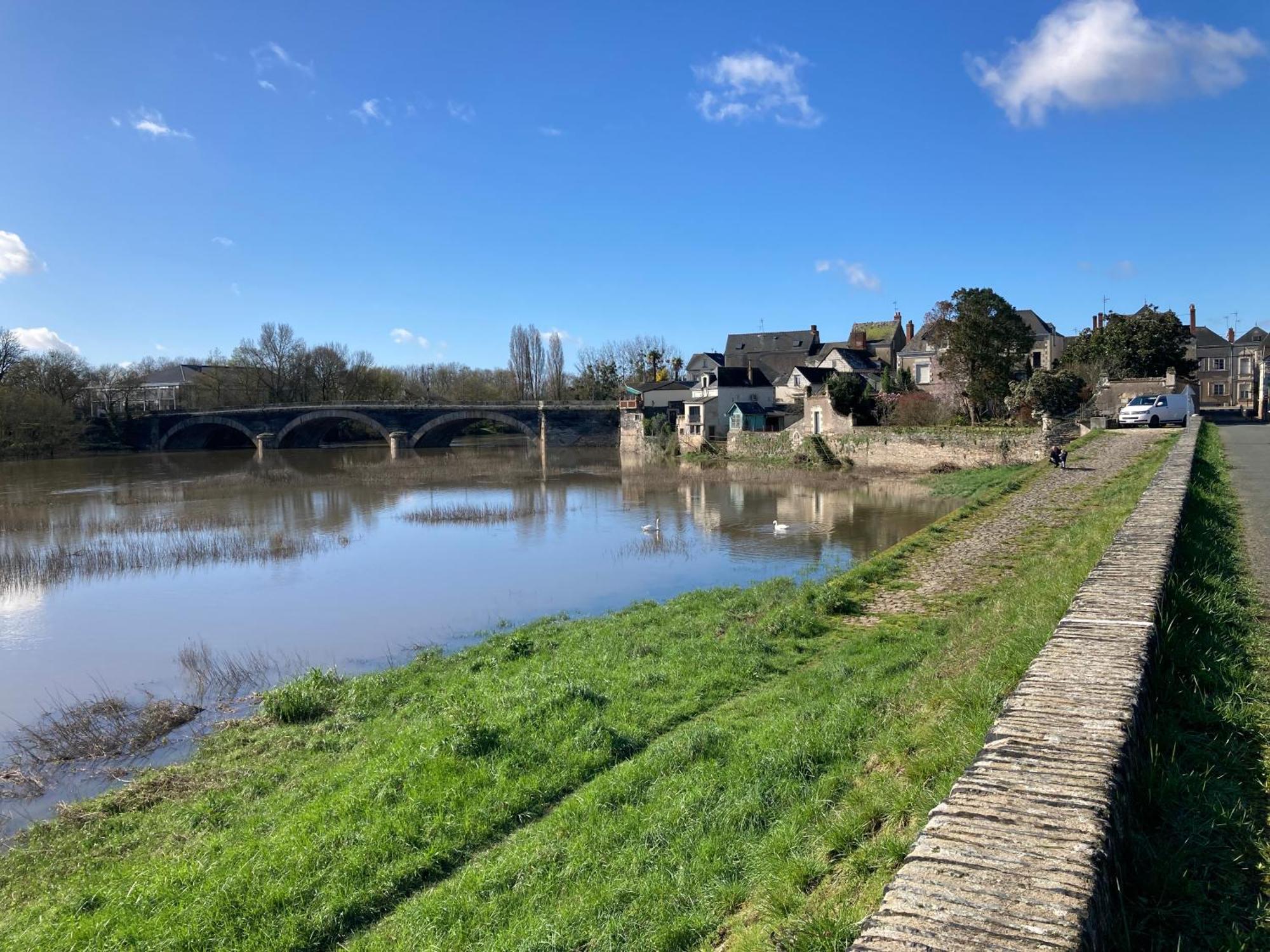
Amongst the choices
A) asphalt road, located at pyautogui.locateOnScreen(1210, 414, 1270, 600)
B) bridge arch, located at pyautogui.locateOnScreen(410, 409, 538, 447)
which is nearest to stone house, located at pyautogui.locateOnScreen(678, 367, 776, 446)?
bridge arch, located at pyautogui.locateOnScreen(410, 409, 538, 447)

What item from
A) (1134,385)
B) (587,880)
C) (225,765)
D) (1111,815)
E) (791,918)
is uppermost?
(1134,385)

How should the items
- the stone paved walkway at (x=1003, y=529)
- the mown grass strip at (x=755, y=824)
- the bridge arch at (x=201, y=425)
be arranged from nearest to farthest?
the mown grass strip at (x=755, y=824) < the stone paved walkway at (x=1003, y=529) < the bridge arch at (x=201, y=425)

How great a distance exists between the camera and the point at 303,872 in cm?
542

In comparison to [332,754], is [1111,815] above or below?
above

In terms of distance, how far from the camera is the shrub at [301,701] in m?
9.41

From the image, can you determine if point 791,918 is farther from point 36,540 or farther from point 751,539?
point 36,540

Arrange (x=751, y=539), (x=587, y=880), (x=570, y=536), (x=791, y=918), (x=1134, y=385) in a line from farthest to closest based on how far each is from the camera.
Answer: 1. (x=1134, y=385)
2. (x=570, y=536)
3. (x=751, y=539)
4. (x=587, y=880)
5. (x=791, y=918)

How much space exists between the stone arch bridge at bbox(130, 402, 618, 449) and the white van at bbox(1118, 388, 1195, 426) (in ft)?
145

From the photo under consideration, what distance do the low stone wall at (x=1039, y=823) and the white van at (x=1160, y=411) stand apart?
28.2 m

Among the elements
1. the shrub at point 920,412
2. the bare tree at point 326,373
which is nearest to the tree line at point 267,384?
the bare tree at point 326,373

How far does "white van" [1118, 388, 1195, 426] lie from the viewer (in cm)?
2766

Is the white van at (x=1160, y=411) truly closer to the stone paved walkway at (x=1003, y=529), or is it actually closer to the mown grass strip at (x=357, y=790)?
the stone paved walkway at (x=1003, y=529)

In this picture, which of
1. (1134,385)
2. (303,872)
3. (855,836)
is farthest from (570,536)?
(1134,385)

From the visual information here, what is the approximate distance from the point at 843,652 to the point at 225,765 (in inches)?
262
